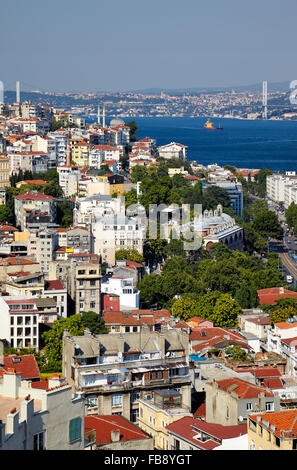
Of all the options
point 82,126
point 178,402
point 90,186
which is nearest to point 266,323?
point 178,402

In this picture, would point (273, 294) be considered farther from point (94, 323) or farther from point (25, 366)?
point (25, 366)

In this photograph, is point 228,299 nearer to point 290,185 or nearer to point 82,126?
point 290,185

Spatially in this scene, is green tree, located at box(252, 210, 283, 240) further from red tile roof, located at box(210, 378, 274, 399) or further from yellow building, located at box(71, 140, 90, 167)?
red tile roof, located at box(210, 378, 274, 399)

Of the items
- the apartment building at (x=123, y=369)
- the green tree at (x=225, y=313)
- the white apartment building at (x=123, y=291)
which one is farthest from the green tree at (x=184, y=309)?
the apartment building at (x=123, y=369)

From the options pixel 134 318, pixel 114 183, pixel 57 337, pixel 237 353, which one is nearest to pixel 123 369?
pixel 237 353

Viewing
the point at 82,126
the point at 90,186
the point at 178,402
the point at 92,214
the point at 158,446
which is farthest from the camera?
the point at 82,126

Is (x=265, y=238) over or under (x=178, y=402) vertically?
Result: under

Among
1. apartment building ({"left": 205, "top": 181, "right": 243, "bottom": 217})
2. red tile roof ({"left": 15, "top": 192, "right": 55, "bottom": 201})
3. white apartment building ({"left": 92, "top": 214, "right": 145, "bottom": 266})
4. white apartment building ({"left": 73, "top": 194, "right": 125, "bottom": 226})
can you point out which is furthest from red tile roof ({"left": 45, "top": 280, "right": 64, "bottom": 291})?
apartment building ({"left": 205, "top": 181, "right": 243, "bottom": 217})
